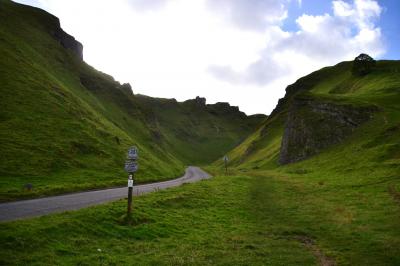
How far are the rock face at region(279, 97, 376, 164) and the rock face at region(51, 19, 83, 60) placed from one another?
10586 centimetres

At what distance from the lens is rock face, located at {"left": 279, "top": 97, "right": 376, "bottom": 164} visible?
3292 inches

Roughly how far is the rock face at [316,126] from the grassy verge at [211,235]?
53924mm

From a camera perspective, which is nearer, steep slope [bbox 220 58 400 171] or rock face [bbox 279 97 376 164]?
steep slope [bbox 220 58 400 171]

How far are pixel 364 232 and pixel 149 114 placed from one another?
167 m

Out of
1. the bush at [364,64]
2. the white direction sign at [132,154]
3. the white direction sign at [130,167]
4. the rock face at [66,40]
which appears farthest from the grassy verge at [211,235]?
the rock face at [66,40]

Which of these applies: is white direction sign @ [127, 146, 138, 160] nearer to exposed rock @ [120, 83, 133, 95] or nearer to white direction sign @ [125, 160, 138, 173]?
white direction sign @ [125, 160, 138, 173]

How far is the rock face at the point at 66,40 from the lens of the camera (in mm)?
153000

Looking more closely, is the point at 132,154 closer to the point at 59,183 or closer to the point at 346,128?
the point at 59,183

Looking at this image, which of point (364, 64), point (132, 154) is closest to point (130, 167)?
point (132, 154)

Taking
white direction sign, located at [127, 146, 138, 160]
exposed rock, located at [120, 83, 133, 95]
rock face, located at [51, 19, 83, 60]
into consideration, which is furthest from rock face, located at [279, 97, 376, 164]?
rock face, located at [51, 19, 83, 60]

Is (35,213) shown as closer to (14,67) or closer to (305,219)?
(305,219)

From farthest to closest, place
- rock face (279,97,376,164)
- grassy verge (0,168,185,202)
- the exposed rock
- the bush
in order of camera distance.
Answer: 1. the exposed rock
2. the bush
3. rock face (279,97,376,164)
4. grassy verge (0,168,185,202)

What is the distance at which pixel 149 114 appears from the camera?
184000 millimetres

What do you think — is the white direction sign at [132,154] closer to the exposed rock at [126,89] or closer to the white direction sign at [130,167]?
the white direction sign at [130,167]
